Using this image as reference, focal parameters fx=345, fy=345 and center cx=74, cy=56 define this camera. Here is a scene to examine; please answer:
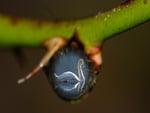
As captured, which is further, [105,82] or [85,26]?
[105,82]

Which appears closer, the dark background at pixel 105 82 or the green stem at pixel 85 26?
the green stem at pixel 85 26

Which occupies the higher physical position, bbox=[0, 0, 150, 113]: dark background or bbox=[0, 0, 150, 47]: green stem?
bbox=[0, 0, 150, 113]: dark background

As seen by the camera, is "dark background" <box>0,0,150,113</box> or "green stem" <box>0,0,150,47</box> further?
"dark background" <box>0,0,150,113</box>

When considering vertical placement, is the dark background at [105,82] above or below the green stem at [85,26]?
above

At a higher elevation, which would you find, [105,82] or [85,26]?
[105,82]

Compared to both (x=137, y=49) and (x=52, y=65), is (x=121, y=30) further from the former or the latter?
(x=137, y=49)
